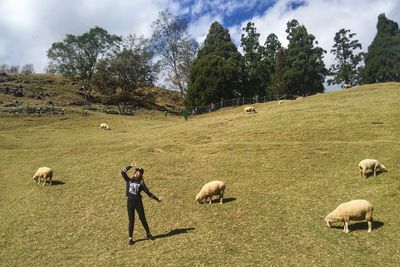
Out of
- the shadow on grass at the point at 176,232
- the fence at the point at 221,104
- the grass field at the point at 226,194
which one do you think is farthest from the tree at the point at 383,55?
the shadow on grass at the point at 176,232

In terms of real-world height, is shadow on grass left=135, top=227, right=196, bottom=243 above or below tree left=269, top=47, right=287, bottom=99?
below

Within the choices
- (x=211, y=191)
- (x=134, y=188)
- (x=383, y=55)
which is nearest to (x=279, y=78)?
(x=383, y=55)

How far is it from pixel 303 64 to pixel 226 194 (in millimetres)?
66888

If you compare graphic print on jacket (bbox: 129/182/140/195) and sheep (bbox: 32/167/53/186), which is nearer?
graphic print on jacket (bbox: 129/182/140/195)

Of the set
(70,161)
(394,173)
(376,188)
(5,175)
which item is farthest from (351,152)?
(5,175)

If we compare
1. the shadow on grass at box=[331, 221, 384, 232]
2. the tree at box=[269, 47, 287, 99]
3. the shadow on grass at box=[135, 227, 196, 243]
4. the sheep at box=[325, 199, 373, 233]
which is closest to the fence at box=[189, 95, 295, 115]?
the tree at box=[269, 47, 287, 99]

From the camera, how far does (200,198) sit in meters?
25.2

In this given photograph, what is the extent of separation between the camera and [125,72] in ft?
294

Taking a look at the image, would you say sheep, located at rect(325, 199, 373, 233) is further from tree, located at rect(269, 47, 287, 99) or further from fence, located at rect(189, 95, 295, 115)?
tree, located at rect(269, 47, 287, 99)

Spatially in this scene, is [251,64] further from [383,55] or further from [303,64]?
[383,55]

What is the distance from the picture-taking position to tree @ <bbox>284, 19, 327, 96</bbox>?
8881 cm

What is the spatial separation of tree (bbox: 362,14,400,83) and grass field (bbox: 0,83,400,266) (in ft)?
111

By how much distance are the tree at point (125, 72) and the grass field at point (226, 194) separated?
36454mm

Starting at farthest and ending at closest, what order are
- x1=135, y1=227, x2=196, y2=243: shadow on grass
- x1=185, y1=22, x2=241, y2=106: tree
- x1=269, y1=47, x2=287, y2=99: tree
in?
x1=269, y1=47, x2=287, y2=99: tree
x1=185, y1=22, x2=241, y2=106: tree
x1=135, y1=227, x2=196, y2=243: shadow on grass
